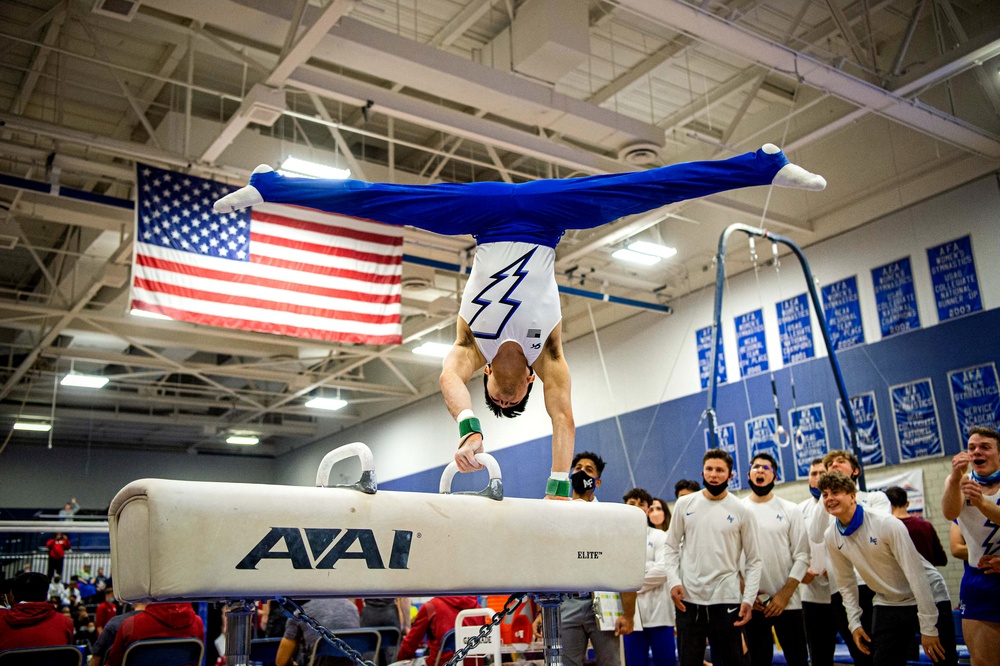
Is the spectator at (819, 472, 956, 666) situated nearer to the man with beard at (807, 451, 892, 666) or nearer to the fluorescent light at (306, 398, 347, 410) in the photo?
the man with beard at (807, 451, 892, 666)

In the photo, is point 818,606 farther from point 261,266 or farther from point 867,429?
point 261,266

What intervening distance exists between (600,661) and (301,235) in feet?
18.8

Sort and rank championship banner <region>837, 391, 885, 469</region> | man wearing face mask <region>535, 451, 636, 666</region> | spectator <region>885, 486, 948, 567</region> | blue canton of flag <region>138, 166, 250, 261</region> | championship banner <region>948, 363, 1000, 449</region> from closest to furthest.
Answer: man wearing face mask <region>535, 451, 636, 666</region>, spectator <region>885, 486, 948, 567</region>, blue canton of flag <region>138, 166, 250, 261</region>, championship banner <region>948, 363, 1000, 449</region>, championship banner <region>837, 391, 885, 469</region>

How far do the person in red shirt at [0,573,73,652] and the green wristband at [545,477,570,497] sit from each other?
3707 mm

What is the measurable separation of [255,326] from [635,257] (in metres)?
5.77

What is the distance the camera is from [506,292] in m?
3.38

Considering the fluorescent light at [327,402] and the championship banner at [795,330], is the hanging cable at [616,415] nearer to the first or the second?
the championship banner at [795,330]

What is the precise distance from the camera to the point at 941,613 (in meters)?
5.34

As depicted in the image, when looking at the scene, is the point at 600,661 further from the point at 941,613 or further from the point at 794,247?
the point at 794,247

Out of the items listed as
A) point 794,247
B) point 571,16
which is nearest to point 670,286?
point 794,247

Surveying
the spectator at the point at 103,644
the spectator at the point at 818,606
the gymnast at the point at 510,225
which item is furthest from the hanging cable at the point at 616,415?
the gymnast at the point at 510,225

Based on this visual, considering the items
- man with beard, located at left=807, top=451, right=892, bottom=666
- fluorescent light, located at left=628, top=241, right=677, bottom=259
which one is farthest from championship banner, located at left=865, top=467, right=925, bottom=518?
fluorescent light, located at left=628, top=241, right=677, bottom=259

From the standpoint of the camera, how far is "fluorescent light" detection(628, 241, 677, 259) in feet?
A: 38.8

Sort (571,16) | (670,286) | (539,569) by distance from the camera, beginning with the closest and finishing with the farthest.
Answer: (539,569), (571,16), (670,286)
